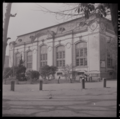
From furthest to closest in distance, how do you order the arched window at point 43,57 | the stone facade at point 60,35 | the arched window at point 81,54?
the arched window at point 81,54 < the arched window at point 43,57 < the stone facade at point 60,35

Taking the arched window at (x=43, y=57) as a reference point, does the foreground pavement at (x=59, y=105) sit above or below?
below

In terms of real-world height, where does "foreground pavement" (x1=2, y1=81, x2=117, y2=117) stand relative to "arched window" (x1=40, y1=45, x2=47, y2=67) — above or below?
below

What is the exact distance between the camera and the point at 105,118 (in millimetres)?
3514

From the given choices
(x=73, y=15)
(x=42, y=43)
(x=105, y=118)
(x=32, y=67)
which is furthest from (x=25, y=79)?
(x=105, y=118)

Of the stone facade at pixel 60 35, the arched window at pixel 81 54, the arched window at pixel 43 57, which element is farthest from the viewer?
the arched window at pixel 81 54

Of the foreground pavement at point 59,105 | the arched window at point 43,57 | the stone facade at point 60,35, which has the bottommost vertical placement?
the foreground pavement at point 59,105

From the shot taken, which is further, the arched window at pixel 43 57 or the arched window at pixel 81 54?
the arched window at pixel 81 54

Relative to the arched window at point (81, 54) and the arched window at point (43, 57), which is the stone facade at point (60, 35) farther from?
the arched window at point (81, 54)

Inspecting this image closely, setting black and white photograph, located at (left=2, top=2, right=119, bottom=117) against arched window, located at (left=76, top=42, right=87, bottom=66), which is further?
arched window, located at (left=76, top=42, right=87, bottom=66)

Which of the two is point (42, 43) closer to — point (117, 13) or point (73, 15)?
point (73, 15)

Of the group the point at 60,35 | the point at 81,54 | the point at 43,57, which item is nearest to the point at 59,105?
the point at 43,57

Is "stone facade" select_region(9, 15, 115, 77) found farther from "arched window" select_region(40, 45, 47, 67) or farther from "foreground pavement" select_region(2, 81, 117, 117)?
"foreground pavement" select_region(2, 81, 117, 117)

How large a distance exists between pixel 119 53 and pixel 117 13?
1.01m

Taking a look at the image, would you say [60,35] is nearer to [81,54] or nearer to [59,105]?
[81,54]
